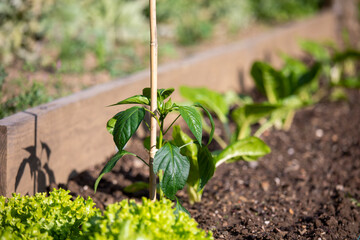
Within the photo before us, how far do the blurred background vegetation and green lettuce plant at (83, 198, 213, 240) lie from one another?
1334mm

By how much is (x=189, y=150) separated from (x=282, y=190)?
849 mm

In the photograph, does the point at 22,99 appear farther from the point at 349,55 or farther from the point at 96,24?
the point at 349,55

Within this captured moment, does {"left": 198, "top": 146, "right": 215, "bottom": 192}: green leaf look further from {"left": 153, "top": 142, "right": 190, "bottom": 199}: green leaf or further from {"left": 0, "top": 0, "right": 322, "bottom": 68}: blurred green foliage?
{"left": 0, "top": 0, "right": 322, "bottom": 68}: blurred green foliage

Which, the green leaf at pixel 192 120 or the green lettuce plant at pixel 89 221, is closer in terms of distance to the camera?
the green lettuce plant at pixel 89 221

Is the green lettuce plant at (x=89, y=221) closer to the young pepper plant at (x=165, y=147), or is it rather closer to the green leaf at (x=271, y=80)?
the young pepper plant at (x=165, y=147)

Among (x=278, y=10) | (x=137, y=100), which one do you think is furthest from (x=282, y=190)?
(x=278, y=10)

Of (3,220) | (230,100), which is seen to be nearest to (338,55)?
Answer: (230,100)

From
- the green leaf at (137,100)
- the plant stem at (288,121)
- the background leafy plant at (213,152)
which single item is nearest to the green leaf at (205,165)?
the background leafy plant at (213,152)

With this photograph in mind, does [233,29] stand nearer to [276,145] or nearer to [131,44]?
[131,44]

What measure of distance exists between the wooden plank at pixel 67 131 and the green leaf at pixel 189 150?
75cm

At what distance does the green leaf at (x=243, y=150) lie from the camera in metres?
2.43

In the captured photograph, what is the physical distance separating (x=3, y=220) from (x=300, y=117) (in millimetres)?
3144

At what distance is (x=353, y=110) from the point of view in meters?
4.39

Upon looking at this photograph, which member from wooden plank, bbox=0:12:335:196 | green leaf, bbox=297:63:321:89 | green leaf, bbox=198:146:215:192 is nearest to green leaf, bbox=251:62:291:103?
green leaf, bbox=297:63:321:89
